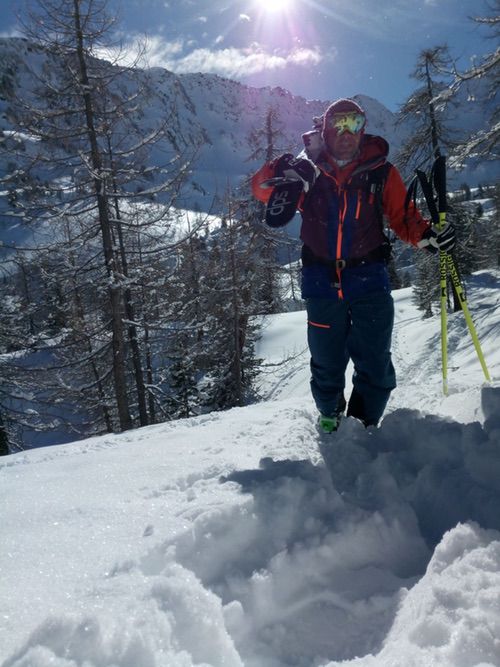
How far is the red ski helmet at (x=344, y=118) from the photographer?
310 centimetres

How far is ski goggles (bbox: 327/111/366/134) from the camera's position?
3.10 metres

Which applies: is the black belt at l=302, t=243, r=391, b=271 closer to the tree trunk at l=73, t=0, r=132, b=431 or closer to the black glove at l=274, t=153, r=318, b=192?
the black glove at l=274, t=153, r=318, b=192

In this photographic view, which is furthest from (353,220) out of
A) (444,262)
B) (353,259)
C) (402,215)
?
(444,262)

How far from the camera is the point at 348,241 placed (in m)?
3.22

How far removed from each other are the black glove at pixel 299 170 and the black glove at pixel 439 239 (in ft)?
3.15

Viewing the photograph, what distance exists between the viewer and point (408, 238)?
132 inches

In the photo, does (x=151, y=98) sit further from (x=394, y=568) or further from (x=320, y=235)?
(x=394, y=568)

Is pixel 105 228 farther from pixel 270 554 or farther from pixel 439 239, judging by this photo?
pixel 270 554

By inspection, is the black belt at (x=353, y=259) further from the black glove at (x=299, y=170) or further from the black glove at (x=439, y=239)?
the black glove at (x=299, y=170)

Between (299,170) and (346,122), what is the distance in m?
0.45

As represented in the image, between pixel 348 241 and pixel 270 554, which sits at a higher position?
pixel 348 241

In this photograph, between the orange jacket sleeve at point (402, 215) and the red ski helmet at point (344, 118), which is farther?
the orange jacket sleeve at point (402, 215)

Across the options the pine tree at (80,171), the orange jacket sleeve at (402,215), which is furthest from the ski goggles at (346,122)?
the pine tree at (80,171)

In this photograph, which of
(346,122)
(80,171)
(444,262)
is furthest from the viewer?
(80,171)
